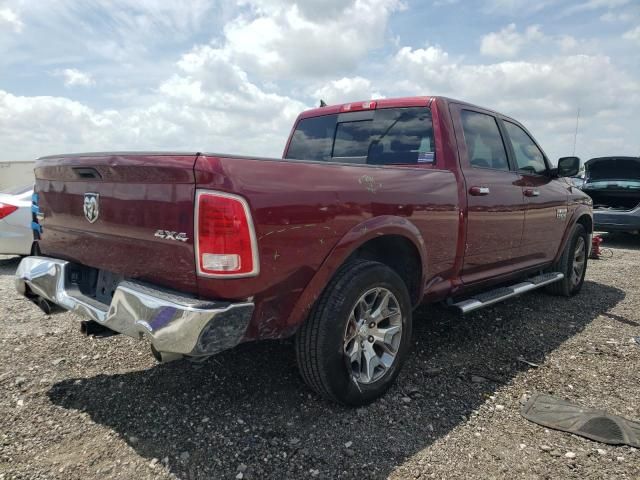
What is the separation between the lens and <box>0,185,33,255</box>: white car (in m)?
6.31

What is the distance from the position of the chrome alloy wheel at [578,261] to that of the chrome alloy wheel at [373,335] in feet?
11.0

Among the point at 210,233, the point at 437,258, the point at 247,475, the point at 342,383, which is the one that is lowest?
the point at 247,475

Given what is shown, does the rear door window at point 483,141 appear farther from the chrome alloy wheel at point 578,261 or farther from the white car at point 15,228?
the white car at point 15,228

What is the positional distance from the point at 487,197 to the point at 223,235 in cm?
232

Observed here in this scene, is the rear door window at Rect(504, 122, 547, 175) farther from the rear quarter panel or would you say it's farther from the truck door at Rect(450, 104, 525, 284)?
the rear quarter panel

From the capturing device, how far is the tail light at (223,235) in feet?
6.70

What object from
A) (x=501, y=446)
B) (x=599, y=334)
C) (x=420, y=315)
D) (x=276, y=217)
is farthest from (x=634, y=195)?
(x=276, y=217)

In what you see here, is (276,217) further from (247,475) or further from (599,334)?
(599,334)

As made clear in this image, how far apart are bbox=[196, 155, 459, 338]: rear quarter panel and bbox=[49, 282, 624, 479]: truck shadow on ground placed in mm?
595

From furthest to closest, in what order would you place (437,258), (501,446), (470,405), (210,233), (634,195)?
1. (634,195)
2. (437,258)
3. (470,405)
4. (501,446)
5. (210,233)

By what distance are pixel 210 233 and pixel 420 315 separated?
2.92 metres

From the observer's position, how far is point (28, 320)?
426cm

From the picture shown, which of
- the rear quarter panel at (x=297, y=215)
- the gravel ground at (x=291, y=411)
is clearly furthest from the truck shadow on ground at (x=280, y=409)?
the rear quarter panel at (x=297, y=215)

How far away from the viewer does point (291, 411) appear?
2723 millimetres
